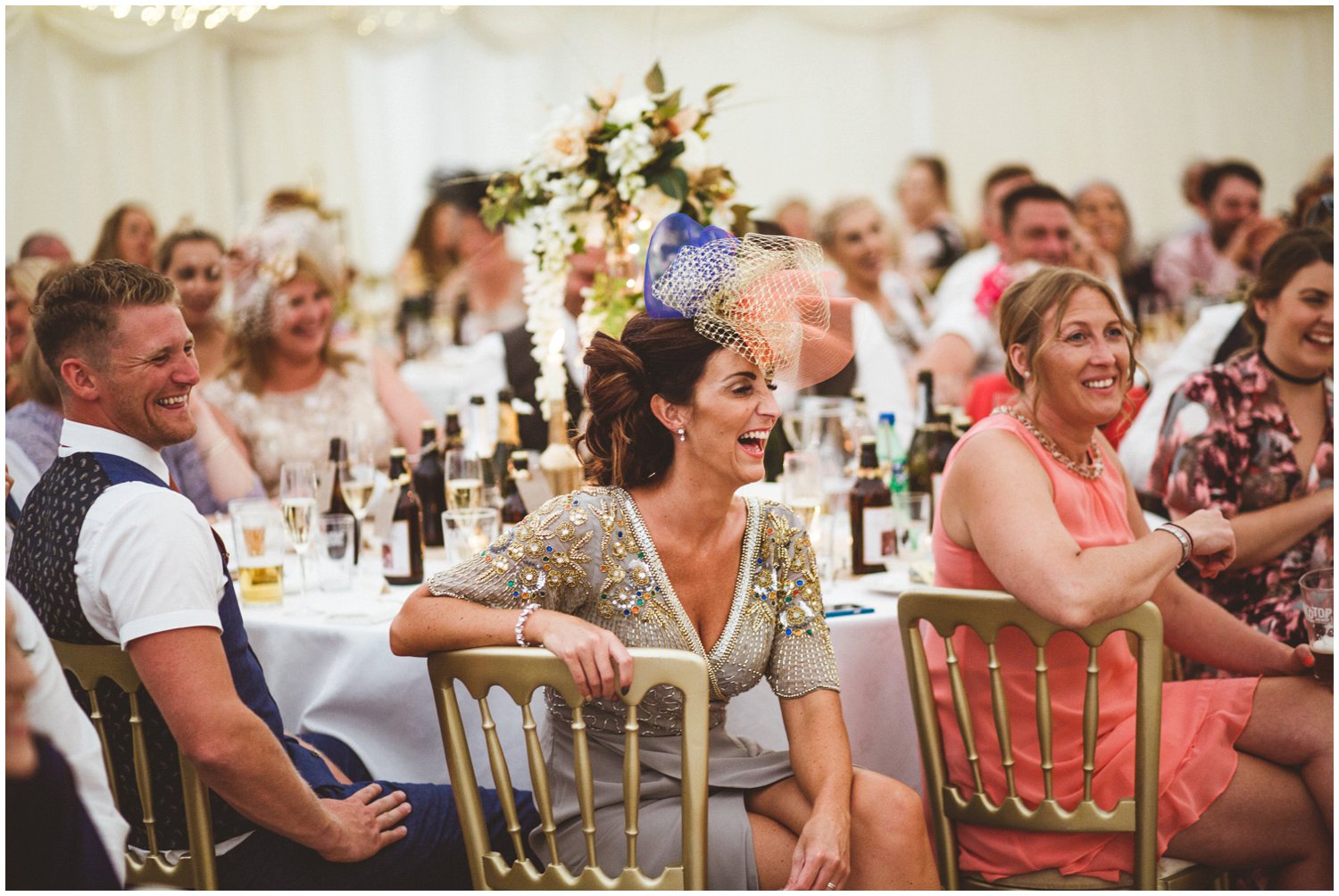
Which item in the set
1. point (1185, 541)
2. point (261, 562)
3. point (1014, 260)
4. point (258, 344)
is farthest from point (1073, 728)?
point (1014, 260)

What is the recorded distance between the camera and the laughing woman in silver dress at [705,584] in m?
1.96

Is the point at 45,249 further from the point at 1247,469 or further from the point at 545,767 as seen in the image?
the point at 1247,469

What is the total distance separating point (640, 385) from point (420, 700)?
850 millimetres

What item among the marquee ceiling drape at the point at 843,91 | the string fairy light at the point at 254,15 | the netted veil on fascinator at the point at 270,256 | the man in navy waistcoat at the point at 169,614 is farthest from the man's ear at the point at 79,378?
the marquee ceiling drape at the point at 843,91

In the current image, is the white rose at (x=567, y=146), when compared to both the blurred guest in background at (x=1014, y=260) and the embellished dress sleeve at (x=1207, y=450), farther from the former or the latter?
the blurred guest in background at (x=1014, y=260)

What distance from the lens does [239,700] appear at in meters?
1.87

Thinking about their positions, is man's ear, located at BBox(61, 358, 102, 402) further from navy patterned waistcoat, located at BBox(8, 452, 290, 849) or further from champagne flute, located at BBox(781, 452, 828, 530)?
champagne flute, located at BBox(781, 452, 828, 530)

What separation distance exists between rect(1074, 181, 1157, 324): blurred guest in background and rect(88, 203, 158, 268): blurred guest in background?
5454mm

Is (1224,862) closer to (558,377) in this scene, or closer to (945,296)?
(558,377)

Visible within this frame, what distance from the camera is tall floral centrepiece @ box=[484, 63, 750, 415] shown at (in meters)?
3.20

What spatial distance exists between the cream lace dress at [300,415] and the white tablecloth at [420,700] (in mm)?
1612

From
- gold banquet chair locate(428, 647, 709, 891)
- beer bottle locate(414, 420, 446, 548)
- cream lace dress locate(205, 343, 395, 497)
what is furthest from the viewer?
cream lace dress locate(205, 343, 395, 497)

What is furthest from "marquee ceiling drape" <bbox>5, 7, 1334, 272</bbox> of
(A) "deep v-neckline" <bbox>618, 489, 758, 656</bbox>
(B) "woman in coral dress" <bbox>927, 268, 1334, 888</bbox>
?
(A) "deep v-neckline" <bbox>618, 489, 758, 656</bbox>

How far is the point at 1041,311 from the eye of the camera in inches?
97.0
